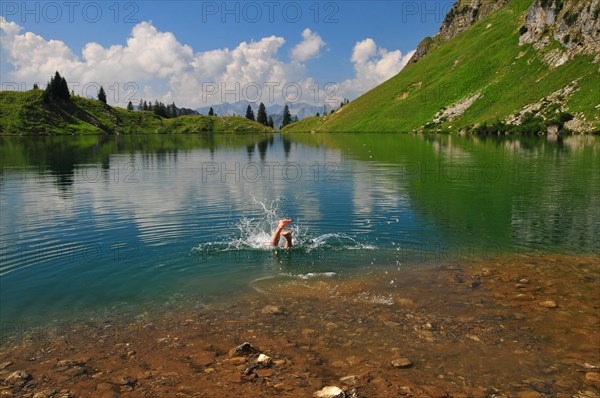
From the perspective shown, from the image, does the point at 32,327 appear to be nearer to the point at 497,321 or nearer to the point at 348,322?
the point at 348,322

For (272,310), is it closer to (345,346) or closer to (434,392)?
(345,346)

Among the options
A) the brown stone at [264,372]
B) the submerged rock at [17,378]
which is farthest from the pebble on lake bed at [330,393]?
the submerged rock at [17,378]

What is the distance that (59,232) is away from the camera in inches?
1040

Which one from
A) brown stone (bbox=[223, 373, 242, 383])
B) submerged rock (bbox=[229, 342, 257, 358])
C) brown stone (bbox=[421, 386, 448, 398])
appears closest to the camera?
brown stone (bbox=[421, 386, 448, 398])

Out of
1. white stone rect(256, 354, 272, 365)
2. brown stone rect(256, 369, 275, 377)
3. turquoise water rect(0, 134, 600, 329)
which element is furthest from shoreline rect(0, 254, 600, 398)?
turquoise water rect(0, 134, 600, 329)

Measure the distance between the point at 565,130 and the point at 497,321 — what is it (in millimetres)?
145361

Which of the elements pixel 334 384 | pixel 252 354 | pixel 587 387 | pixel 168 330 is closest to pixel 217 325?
pixel 168 330

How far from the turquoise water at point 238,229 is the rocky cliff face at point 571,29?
145 m

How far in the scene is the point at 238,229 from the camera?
1070 inches

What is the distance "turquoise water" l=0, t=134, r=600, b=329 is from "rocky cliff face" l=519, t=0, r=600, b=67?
145 m

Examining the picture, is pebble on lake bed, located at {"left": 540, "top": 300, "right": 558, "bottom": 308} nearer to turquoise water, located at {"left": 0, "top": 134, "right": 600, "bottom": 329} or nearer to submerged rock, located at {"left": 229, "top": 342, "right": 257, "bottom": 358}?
turquoise water, located at {"left": 0, "top": 134, "right": 600, "bottom": 329}

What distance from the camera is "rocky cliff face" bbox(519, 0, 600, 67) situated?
536ft

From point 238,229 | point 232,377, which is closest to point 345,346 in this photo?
point 232,377

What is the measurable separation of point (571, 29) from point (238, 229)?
658ft
